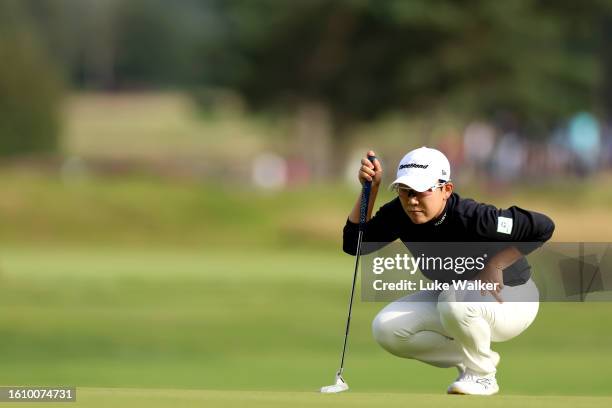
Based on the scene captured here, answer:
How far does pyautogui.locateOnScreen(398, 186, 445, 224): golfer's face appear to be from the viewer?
7.98 meters

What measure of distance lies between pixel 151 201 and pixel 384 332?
2819 centimetres

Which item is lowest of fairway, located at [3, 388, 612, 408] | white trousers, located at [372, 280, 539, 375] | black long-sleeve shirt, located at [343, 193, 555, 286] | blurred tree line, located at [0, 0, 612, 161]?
fairway, located at [3, 388, 612, 408]

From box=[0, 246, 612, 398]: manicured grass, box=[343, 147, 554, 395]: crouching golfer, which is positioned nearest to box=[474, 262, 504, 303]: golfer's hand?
box=[343, 147, 554, 395]: crouching golfer

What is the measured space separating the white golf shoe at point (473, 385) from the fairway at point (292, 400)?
0.50m

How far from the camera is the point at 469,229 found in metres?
8.03

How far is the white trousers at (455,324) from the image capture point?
26.7ft

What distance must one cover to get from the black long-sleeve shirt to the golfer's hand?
0.05 m

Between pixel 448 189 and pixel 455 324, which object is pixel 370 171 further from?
pixel 455 324

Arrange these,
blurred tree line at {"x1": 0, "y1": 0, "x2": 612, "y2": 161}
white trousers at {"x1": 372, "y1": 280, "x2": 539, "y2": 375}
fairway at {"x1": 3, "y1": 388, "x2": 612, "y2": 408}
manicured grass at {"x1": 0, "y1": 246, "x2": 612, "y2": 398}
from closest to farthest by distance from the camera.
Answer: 1. fairway at {"x1": 3, "y1": 388, "x2": 612, "y2": 408}
2. white trousers at {"x1": 372, "y1": 280, "x2": 539, "y2": 375}
3. manicured grass at {"x1": 0, "y1": 246, "x2": 612, "y2": 398}
4. blurred tree line at {"x1": 0, "y1": 0, "x2": 612, "y2": 161}

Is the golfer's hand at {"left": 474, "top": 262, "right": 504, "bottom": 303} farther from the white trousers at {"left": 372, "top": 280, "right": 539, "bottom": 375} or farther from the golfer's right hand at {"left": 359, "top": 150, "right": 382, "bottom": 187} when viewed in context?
the golfer's right hand at {"left": 359, "top": 150, "right": 382, "bottom": 187}

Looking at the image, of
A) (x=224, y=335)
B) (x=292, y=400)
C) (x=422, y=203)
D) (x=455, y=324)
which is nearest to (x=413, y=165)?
(x=422, y=203)

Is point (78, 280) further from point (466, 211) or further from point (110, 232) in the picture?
point (466, 211)

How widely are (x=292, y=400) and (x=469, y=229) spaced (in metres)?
1.38

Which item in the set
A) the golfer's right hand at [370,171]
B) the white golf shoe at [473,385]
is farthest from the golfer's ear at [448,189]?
the white golf shoe at [473,385]
